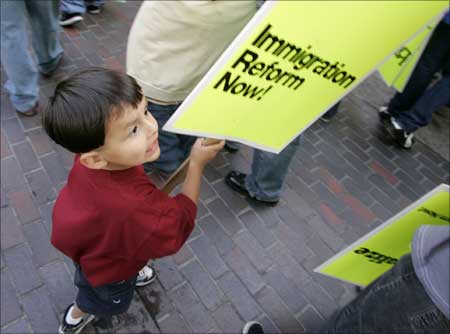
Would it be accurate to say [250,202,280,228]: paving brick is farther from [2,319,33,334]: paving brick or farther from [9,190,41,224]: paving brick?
[2,319,33,334]: paving brick

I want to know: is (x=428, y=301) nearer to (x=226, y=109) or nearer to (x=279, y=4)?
(x=226, y=109)

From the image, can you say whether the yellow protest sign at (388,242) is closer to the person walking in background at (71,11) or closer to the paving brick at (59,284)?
the paving brick at (59,284)

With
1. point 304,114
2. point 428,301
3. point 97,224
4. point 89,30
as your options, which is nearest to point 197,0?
point 304,114

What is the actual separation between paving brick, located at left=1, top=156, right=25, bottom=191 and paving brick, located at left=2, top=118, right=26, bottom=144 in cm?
21

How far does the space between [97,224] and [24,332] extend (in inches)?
48.0

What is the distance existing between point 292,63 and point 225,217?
72.2 inches

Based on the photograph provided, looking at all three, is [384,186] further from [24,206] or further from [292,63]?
[24,206]

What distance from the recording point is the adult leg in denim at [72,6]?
13.5 feet

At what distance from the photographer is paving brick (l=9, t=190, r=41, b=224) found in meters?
2.55

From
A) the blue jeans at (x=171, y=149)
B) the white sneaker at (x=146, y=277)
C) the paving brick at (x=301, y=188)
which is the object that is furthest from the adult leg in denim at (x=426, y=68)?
the white sneaker at (x=146, y=277)

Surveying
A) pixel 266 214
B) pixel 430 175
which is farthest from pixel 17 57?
pixel 430 175

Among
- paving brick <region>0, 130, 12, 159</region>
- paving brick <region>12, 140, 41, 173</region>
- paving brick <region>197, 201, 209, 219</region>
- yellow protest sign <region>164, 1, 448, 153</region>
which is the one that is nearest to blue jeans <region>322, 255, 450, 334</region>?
yellow protest sign <region>164, 1, 448, 153</region>

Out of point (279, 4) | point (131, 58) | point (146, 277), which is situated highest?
point (279, 4)

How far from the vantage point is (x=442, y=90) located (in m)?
3.97
